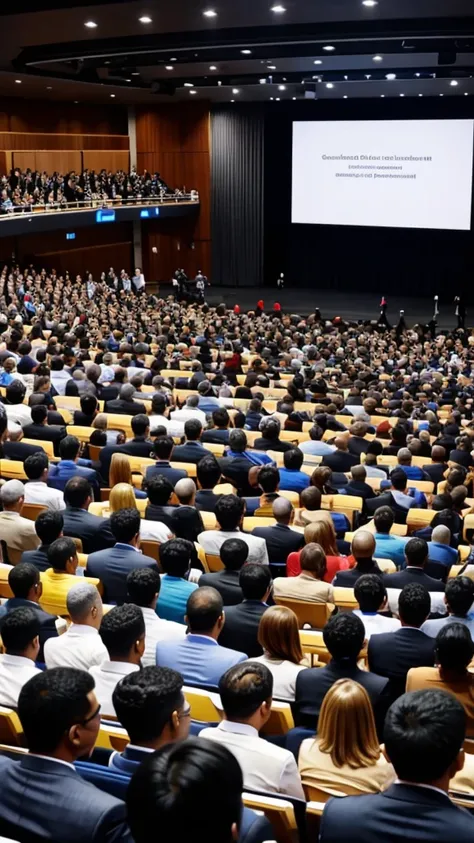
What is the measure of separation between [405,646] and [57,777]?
234cm

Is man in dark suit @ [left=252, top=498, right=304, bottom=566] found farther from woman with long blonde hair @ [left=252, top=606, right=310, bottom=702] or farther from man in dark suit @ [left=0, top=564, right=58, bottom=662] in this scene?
woman with long blonde hair @ [left=252, top=606, right=310, bottom=702]

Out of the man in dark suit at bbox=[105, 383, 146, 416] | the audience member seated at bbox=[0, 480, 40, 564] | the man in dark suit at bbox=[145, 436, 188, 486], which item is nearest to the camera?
the audience member seated at bbox=[0, 480, 40, 564]

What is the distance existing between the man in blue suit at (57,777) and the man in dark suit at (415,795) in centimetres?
59

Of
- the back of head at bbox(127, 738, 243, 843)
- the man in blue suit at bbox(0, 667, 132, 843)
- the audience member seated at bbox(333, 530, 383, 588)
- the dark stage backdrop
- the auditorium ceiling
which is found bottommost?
the audience member seated at bbox(333, 530, 383, 588)

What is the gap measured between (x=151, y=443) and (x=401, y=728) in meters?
6.50

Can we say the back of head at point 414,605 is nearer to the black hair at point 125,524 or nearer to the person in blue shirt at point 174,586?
the person in blue shirt at point 174,586

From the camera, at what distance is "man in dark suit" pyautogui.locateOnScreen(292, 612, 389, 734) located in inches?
153

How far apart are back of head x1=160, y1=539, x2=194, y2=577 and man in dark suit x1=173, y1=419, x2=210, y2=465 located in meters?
3.37

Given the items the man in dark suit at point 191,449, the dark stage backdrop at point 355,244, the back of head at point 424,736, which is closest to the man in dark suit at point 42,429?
the man in dark suit at point 191,449

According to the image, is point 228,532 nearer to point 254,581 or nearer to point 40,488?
point 254,581

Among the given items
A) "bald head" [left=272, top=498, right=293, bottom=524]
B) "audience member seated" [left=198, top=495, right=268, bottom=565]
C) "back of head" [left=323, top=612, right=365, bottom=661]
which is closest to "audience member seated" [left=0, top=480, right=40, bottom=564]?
"audience member seated" [left=198, top=495, right=268, bottom=565]

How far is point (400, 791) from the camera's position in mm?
2410

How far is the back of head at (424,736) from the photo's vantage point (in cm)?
241

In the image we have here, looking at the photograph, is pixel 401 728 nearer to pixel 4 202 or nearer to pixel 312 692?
pixel 312 692
